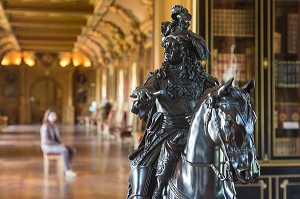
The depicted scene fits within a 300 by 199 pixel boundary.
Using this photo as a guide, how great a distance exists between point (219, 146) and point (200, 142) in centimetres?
11

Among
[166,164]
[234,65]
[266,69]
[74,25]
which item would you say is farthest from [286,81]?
[74,25]

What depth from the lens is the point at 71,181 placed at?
8.73 meters

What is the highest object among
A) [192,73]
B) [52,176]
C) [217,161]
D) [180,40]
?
[180,40]

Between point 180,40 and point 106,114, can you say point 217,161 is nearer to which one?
point 180,40

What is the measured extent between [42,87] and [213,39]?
25.2 m

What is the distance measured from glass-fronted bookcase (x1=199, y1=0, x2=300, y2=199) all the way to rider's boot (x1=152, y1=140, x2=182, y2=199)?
2538 mm

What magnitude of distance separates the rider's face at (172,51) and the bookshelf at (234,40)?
2.21 metres

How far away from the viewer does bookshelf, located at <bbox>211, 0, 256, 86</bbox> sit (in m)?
5.09

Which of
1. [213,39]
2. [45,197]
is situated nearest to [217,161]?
[213,39]

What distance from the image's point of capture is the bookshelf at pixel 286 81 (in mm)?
5145

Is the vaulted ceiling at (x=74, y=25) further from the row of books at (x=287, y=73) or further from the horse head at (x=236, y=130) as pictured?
the horse head at (x=236, y=130)

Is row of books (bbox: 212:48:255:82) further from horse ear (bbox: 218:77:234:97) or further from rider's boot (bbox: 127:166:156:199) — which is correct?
horse ear (bbox: 218:77:234:97)

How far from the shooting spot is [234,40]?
5.20m

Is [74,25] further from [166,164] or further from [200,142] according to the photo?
[200,142]
